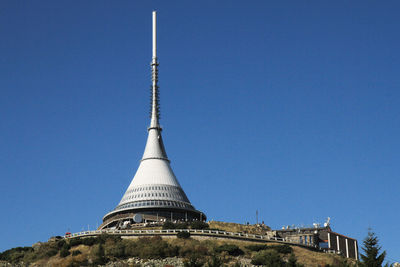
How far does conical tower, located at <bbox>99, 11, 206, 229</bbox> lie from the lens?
109812mm

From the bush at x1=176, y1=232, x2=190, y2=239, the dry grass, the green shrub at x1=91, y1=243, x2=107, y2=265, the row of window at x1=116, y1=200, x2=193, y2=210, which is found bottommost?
the green shrub at x1=91, y1=243, x2=107, y2=265

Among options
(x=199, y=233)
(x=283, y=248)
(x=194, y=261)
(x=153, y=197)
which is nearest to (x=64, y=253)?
(x=199, y=233)

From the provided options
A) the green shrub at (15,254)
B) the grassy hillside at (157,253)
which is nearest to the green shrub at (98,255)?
the grassy hillside at (157,253)

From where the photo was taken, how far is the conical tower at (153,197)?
360ft

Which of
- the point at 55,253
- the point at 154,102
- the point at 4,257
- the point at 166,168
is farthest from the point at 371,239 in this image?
the point at 154,102

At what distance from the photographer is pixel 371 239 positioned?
7256cm

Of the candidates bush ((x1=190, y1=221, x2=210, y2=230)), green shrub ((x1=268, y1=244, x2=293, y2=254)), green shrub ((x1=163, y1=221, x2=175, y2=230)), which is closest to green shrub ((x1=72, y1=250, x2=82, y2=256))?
green shrub ((x1=163, y1=221, x2=175, y2=230))

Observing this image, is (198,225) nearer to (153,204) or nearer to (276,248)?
(276,248)

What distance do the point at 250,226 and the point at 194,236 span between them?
1367 centimetres

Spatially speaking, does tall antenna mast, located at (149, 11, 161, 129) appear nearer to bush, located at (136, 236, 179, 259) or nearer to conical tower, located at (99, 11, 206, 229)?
conical tower, located at (99, 11, 206, 229)

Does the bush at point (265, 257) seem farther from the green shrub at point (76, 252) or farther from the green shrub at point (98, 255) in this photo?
the green shrub at point (76, 252)

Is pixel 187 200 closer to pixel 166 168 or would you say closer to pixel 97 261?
pixel 166 168

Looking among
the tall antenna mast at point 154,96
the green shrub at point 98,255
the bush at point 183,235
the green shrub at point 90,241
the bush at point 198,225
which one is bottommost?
the green shrub at point 98,255

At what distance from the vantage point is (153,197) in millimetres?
111750
